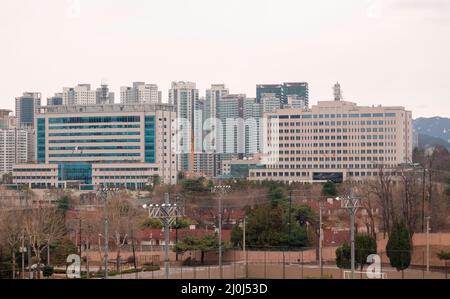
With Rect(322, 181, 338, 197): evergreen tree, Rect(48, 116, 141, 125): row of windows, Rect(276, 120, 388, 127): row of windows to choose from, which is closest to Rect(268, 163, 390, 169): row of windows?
Rect(276, 120, 388, 127): row of windows

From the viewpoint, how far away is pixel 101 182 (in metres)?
17.5

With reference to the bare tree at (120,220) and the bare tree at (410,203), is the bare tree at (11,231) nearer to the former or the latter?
the bare tree at (120,220)

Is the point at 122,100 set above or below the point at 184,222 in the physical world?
above

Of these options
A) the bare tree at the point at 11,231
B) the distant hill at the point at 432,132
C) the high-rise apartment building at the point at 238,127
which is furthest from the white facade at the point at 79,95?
the bare tree at the point at 11,231

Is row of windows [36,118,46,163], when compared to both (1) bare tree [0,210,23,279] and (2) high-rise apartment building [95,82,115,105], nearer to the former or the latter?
(2) high-rise apartment building [95,82,115,105]

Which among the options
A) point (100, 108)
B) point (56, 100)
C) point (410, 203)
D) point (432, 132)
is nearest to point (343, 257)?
point (410, 203)

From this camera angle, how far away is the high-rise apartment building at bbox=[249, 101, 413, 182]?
60.8 feet

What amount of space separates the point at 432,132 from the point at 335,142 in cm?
279

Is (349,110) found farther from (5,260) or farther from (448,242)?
(5,260)

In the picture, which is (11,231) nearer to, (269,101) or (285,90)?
(285,90)

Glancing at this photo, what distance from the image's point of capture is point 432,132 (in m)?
17.4

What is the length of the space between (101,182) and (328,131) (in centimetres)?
517

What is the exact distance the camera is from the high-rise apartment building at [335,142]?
1853 cm
